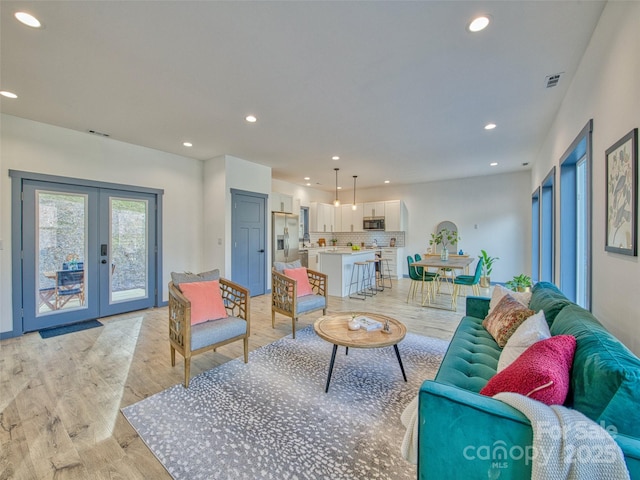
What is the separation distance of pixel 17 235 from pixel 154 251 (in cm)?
167

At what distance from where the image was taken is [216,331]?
261cm

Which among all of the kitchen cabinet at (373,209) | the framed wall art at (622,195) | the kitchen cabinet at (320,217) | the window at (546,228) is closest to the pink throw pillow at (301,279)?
the framed wall art at (622,195)

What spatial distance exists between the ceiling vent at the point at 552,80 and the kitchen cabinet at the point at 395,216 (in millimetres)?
5415

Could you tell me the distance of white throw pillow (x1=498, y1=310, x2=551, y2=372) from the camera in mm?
1581

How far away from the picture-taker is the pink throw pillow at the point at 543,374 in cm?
106

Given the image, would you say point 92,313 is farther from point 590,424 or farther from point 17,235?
point 590,424

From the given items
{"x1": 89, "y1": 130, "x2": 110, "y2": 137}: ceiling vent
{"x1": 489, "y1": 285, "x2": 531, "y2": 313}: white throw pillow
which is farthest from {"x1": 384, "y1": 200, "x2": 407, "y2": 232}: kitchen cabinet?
{"x1": 89, "y1": 130, "x2": 110, "y2": 137}: ceiling vent

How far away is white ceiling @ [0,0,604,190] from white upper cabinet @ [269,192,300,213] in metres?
2.47

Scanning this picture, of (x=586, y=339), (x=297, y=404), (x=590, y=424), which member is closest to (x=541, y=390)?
(x=590, y=424)

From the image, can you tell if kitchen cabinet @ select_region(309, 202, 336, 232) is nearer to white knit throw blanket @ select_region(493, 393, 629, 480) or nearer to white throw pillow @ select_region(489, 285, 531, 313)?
white throw pillow @ select_region(489, 285, 531, 313)

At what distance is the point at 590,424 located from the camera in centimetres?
91

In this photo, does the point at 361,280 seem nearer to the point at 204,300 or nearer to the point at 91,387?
the point at 204,300

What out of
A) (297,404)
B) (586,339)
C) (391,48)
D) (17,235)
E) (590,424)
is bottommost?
(297,404)

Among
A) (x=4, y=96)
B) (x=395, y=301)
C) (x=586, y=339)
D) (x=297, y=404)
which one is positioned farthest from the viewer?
(x=395, y=301)
